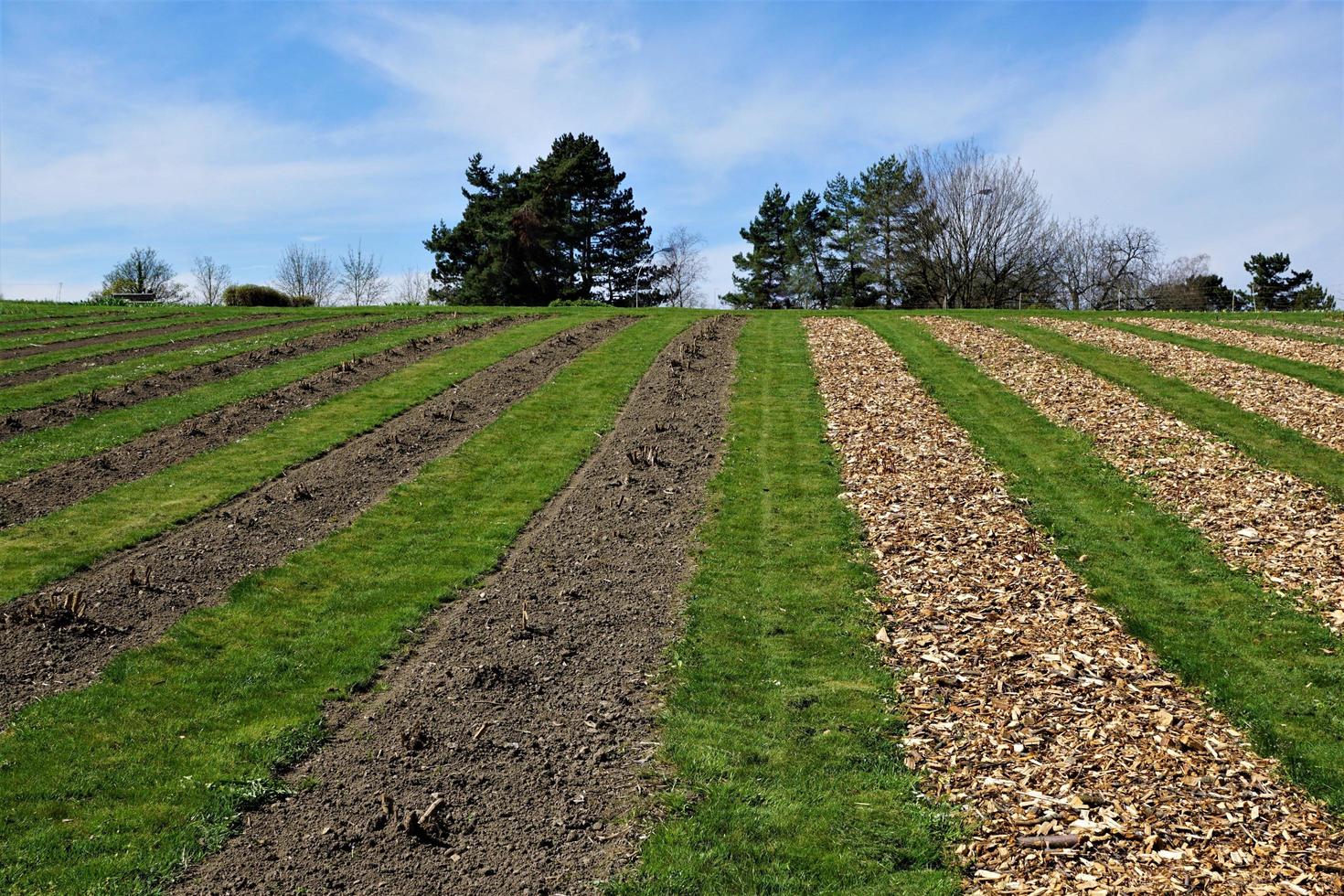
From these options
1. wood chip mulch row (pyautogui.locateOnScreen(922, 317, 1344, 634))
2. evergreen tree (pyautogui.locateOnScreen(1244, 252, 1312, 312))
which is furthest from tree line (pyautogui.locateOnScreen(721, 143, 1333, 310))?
wood chip mulch row (pyautogui.locateOnScreen(922, 317, 1344, 634))

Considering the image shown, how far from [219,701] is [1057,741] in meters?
6.64

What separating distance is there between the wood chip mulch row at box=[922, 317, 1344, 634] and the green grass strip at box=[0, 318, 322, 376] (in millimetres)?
22191

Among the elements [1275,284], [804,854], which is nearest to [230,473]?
[804,854]

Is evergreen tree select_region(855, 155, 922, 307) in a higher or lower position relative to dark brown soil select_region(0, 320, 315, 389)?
higher

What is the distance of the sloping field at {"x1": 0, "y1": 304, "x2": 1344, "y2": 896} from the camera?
16.6ft

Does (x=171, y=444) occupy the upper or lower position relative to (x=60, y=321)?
lower

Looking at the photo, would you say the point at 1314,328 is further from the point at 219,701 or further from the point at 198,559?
the point at 219,701

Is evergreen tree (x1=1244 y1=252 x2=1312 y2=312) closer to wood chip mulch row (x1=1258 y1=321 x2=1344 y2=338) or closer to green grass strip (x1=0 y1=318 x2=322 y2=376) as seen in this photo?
wood chip mulch row (x1=1258 y1=321 x2=1344 y2=338)

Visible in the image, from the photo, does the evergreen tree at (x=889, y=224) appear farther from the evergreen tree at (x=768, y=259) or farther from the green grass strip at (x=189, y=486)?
the green grass strip at (x=189, y=486)

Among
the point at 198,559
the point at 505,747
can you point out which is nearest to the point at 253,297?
the point at 198,559

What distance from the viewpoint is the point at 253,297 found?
3669 centimetres

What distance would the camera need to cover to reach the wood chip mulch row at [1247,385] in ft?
48.1

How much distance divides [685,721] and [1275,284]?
240 ft

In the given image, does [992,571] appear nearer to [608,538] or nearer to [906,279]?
[608,538]
